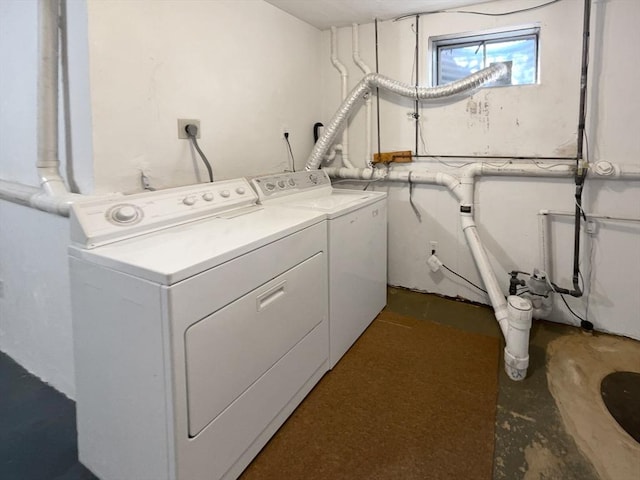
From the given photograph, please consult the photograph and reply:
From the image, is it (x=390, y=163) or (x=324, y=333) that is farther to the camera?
(x=390, y=163)

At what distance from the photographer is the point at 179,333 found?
43.9 inches

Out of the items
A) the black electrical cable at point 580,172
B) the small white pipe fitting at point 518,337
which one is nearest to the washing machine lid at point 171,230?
the small white pipe fitting at point 518,337

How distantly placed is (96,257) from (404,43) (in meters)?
2.51

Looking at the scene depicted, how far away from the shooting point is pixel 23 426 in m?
1.66

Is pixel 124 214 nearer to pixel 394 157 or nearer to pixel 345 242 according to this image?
pixel 345 242

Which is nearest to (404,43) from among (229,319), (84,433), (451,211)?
(451,211)

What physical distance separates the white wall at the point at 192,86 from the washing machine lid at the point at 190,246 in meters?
0.43

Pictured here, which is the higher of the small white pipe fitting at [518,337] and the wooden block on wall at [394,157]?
the wooden block on wall at [394,157]

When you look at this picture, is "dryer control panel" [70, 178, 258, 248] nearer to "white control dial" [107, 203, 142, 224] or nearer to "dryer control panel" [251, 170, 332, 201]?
"white control dial" [107, 203, 142, 224]

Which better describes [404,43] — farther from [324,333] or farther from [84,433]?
[84,433]

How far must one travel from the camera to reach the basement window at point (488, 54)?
2514mm

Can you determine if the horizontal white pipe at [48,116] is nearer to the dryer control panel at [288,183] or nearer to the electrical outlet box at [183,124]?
the electrical outlet box at [183,124]

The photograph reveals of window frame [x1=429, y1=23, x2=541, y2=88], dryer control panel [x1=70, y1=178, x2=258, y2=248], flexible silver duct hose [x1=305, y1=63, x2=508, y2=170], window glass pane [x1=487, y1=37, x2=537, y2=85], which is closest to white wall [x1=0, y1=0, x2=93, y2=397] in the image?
dryer control panel [x1=70, y1=178, x2=258, y2=248]

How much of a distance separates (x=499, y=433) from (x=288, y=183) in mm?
1693
